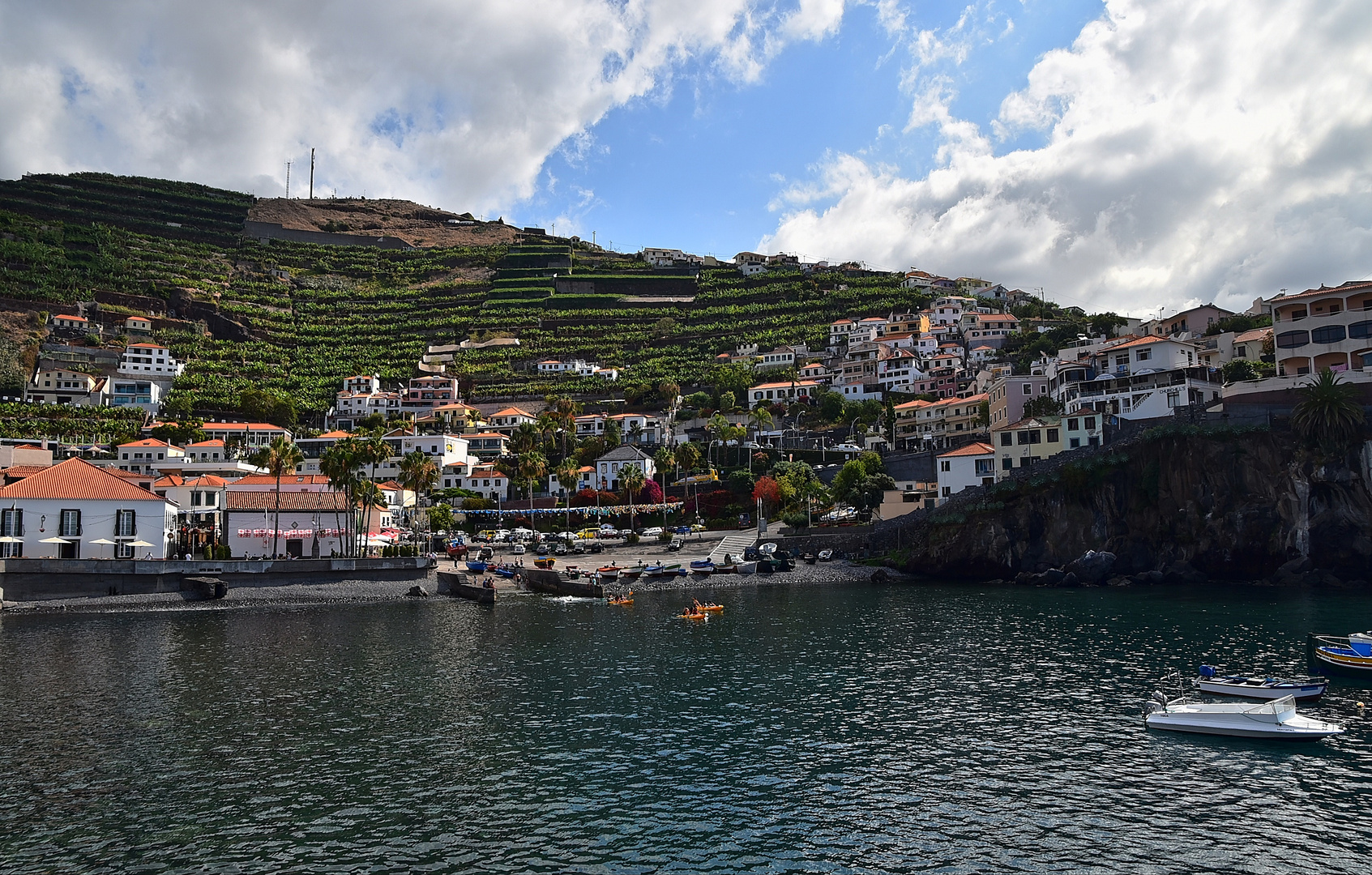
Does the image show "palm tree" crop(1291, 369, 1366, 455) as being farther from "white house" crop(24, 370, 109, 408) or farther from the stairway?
"white house" crop(24, 370, 109, 408)

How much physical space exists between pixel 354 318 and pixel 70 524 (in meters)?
127

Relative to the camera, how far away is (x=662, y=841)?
21.8 meters

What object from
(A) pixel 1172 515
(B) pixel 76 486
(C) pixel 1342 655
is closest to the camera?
(C) pixel 1342 655

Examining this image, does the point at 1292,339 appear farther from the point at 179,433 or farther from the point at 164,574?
the point at 179,433

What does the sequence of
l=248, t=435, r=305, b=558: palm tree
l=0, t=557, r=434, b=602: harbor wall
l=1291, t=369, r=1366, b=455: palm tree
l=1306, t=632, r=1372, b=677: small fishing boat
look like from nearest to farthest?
1. l=1306, t=632, r=1372, b=677: small fishing boat
2. l=0, t=557, r=434, b=602: harbor wall
3. l=1291, t=369, r=1366, b=455: palm tree
4. l=248, t=435, r=305, b=558: palm tree

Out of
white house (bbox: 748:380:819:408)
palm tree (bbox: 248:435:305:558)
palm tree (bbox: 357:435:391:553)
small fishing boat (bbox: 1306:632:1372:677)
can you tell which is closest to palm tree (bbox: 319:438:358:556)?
palm tree (bbox: 357:435:391:553)

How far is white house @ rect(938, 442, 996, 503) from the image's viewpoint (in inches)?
3578

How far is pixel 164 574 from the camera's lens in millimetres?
69188

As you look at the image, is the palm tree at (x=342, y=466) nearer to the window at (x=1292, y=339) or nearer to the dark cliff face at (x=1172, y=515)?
the dark cliff face at (x=1172, y=515)

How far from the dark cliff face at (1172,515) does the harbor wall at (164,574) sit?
48.3m

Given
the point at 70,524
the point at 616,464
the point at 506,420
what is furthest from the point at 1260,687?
the point at 506,420

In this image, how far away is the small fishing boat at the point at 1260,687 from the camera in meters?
32.4

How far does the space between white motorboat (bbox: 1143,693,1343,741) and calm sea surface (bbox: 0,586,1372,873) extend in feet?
1.97

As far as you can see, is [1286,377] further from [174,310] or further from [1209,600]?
[174,310]
